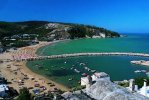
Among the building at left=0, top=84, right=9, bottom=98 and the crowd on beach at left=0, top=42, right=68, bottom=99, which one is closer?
the building at left=0, top=84, right=9, bottom=98

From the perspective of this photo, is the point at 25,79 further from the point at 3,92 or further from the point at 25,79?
the point at 3,92

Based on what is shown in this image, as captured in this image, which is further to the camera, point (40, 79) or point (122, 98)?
point (40, 79)

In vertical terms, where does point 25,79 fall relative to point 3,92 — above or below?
below

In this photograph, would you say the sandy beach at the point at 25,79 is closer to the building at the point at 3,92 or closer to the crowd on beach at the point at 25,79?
the crowd on beach at the point at 25,79

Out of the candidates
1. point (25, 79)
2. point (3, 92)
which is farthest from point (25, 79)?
point (3, 92)

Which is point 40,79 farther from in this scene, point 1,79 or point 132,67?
point 132,67

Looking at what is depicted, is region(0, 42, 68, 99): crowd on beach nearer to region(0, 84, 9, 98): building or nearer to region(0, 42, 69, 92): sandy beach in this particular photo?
region(0, 42, 69, 92): sandy beach

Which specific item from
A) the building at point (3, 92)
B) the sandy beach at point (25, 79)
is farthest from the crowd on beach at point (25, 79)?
the building at point (3, 92)

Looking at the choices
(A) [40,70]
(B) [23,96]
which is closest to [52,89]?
(B) [23,96]

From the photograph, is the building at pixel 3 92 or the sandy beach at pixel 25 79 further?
the sandy beach at pixel 25 79

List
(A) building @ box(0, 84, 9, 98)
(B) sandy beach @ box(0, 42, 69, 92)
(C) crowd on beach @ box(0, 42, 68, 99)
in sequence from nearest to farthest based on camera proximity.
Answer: (A) building @ box(0, 84, 9, 98) < (C) crowd on beach @ box(0, 42, 68, 99) < (B) sandy beach @ box(0, 42, 69, 92)

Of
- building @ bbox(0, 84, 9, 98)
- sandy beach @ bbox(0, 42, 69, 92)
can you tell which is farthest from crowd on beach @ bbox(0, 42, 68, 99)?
building @ bbox(0, 84, 9, 98)
